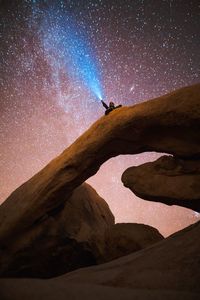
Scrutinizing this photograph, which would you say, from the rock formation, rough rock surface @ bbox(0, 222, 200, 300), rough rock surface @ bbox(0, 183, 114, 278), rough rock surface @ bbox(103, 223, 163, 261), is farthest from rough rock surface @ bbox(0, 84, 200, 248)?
rough rock surface @ bbox(0, 222, 200, 300)

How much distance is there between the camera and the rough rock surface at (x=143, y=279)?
3.69 m

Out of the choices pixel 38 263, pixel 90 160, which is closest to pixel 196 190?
pixel 90 160

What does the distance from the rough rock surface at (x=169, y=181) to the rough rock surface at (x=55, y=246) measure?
7.07 feet

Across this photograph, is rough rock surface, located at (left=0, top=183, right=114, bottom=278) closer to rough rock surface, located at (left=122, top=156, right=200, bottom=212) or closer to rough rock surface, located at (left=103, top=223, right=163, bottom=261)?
rough rock surface, located at (left=103, top=223, right=163, bottom=261)

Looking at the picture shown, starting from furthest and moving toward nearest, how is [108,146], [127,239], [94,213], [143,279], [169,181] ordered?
[94,213], [127,239], [108,146], [169,181], [143,279]

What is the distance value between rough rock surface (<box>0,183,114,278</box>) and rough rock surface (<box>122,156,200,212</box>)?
2156mm

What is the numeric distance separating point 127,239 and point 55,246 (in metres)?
2.05

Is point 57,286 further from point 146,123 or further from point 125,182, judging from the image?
point 146,123

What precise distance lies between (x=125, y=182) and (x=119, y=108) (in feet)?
6.31

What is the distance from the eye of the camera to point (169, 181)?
6.21 m

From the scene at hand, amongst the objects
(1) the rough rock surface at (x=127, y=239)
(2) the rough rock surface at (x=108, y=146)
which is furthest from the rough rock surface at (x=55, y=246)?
(1) the rough rock surface at (x=127, y=239)

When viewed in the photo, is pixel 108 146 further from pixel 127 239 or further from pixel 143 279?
pixel 143 279

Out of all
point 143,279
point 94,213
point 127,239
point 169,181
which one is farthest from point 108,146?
point 143,279

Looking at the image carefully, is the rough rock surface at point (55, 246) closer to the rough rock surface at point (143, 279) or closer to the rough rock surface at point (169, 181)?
the rough rock surface at point (143, 279)
